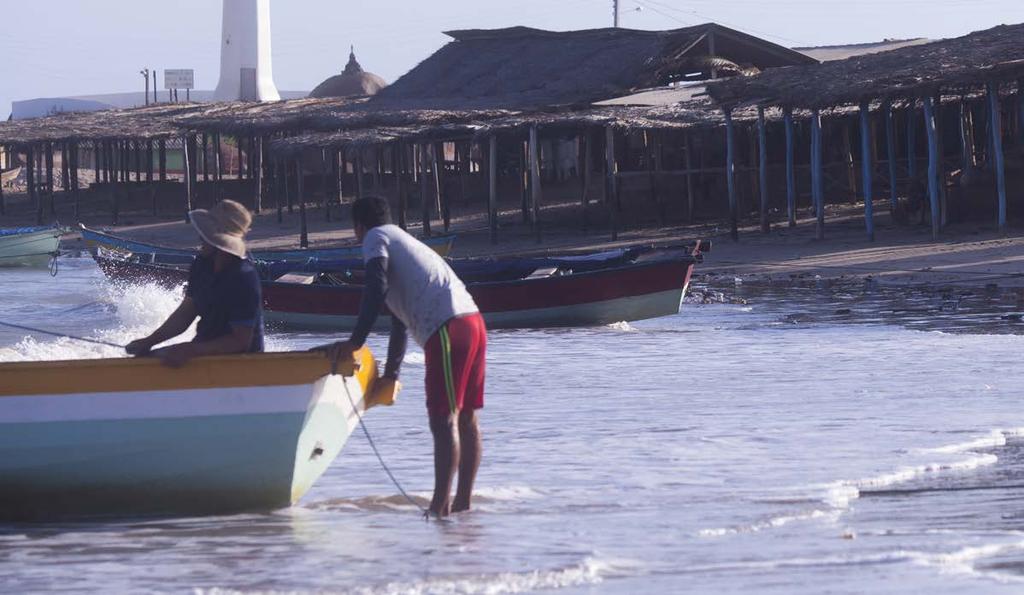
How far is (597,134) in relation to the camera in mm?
31688

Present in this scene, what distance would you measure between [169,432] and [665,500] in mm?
2248

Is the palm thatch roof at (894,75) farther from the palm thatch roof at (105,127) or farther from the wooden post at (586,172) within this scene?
the palm thatch roof at (105,127)

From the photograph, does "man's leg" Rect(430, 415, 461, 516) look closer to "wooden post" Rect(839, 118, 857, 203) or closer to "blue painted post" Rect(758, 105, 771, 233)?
"blue painted post" Rect(758, 105, 771, 233)

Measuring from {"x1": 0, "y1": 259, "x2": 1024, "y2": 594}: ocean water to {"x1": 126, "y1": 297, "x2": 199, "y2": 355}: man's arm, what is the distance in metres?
0.78

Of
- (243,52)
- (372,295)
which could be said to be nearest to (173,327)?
(372,295)

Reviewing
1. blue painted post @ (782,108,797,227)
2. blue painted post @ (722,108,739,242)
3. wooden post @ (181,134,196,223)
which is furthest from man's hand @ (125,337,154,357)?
wooden post @ (181,134,196,223)

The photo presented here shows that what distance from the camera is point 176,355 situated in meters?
6.24

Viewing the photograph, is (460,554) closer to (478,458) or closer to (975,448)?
(478,458)

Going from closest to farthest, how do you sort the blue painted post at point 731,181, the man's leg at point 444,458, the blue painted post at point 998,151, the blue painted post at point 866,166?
the man's leg at point 444,458
the blue painted post at point 998,151
the blue painted post at point 866,166
the blue painted post at point 731,181

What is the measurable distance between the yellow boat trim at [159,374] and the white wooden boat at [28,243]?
76.8 ft

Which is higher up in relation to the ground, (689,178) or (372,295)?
(689,178)

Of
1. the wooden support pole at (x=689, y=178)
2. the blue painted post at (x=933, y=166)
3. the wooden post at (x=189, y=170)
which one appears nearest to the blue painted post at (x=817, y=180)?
the blue painted post at (x=933, y=166)

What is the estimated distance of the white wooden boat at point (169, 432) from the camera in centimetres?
634

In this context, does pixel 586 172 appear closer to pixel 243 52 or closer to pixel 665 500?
pixel 665 500
